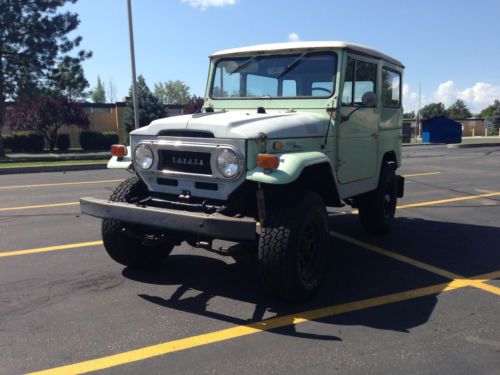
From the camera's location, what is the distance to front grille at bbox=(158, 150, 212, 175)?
410 centimetres

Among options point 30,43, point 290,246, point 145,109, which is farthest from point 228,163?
point 145,109

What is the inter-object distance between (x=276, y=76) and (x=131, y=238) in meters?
2.33

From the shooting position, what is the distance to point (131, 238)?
4656 mm

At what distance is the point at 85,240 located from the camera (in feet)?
20.2

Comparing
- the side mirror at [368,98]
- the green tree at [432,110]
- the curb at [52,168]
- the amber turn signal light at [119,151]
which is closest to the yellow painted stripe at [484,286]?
the side mirror at [368,98]

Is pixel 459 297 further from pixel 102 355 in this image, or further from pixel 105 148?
pixel 105 148

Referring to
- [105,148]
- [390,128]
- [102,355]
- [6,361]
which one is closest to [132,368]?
[102,355]

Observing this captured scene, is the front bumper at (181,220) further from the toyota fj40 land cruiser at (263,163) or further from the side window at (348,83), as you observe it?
the side window at (348,83)

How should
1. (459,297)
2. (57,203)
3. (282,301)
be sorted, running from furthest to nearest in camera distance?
1. (57,203)
2. (459,297)
3. (282,301)

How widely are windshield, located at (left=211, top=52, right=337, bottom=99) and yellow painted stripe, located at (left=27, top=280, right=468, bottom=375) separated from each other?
2.12m

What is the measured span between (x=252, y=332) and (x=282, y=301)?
548 millimetres

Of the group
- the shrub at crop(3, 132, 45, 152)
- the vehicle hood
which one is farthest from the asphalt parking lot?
the shrub at crop(3, 132, 45, 152)

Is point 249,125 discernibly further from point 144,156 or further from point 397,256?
point 397,256

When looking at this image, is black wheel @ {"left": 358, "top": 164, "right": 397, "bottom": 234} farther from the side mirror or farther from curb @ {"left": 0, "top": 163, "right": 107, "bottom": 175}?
curb @ {"left": 0, "top": 163, "right": 107, "bottom": 175}
